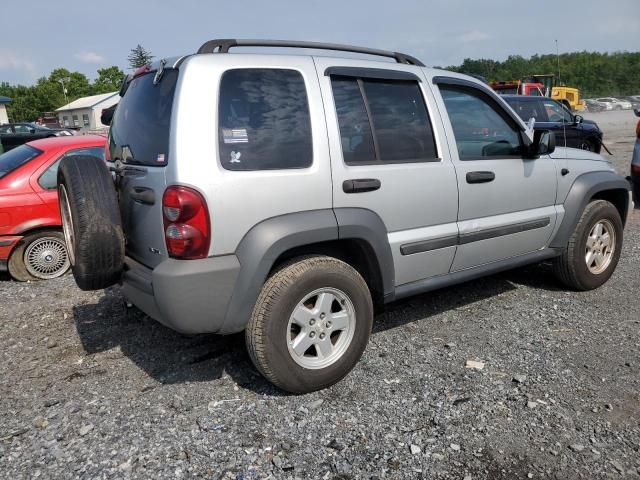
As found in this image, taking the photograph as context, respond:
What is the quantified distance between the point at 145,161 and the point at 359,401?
1.83m

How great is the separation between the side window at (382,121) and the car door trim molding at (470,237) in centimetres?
55

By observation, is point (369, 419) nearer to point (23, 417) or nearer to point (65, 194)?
point (23, 417)

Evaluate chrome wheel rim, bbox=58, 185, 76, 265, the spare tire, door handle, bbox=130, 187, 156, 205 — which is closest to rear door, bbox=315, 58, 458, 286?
door handle, bbox=130, 187, 156, 205

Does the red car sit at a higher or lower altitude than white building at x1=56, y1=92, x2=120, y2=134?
lower

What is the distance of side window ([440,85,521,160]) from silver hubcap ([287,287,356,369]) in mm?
1387

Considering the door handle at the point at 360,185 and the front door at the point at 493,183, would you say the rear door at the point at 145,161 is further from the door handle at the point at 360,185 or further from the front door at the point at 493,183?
the front door at the point at 493,183

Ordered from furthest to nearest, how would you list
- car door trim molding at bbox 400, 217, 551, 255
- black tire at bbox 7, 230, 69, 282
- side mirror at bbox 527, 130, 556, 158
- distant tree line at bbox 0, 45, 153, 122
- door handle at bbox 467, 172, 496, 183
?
1. distant tree line at bbox 0, 45, 153, 122
2. black tire at bbox 7, 230, 69, 282
3. side mirror at bbox 527, 130, 556, 158
4. door handle at bbox 467, 172, 496, 183
5. car door trim molding at bbox 400, 217, 551, 255

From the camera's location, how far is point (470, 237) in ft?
12.5

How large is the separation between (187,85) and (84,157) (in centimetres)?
86

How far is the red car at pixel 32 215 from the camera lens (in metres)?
5.41

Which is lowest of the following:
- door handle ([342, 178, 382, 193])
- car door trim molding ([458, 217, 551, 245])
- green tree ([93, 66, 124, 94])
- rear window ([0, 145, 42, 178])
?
car door trim molding ([458, 217, 551, 245])

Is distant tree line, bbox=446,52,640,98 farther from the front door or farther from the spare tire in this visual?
the spare tire

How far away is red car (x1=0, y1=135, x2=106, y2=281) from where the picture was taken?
5.41 m

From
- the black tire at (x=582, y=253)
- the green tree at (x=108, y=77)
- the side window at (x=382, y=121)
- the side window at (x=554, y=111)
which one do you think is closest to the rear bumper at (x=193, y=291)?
the side window at (x=382, y=121)
